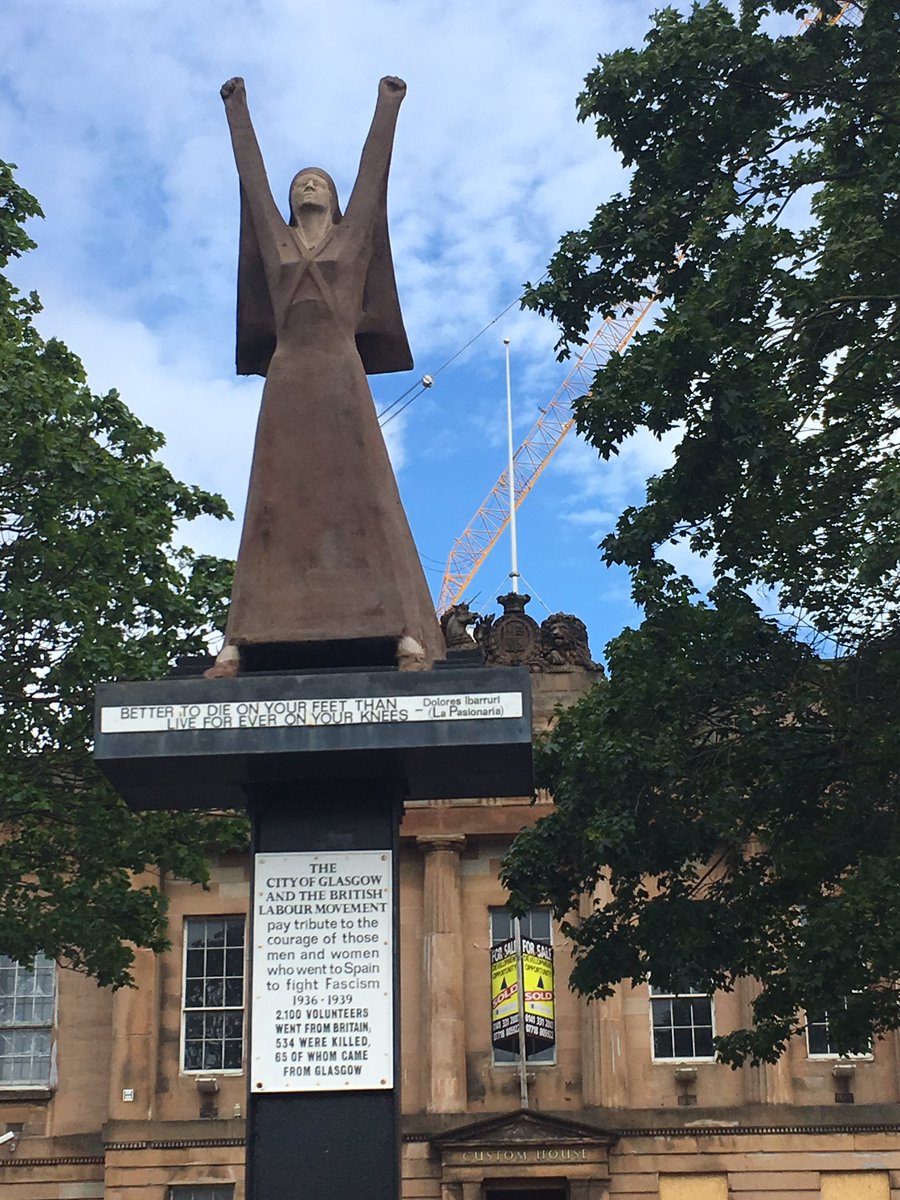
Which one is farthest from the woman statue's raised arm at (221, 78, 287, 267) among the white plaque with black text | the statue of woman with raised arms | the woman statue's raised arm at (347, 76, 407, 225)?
the white plaque with black text

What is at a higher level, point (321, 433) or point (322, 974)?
point (321, 433)

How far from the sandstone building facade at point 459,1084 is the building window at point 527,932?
0.18ft

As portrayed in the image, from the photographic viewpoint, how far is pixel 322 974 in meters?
11.1

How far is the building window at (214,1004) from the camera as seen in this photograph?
29.2 m

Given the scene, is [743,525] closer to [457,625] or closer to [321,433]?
[321,433]

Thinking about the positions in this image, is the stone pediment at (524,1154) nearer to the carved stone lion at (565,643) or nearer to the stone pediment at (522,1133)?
the stone pediment at (522,1133)

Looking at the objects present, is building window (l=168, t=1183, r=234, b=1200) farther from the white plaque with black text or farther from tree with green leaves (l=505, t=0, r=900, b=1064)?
the white plaque with black text

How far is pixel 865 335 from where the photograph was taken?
15.9 m

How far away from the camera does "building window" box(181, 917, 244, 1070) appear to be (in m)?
29.2

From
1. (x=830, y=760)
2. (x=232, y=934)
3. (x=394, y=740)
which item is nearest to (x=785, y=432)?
(x=830, y=760)

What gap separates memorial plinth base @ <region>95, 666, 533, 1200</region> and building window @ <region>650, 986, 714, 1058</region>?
1880cm

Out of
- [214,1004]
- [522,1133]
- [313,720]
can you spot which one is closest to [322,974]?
[313,720]

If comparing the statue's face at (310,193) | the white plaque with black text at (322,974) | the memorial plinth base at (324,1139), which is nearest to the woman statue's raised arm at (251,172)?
the statue's face at (310,193)

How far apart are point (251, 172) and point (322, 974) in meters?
6.06
